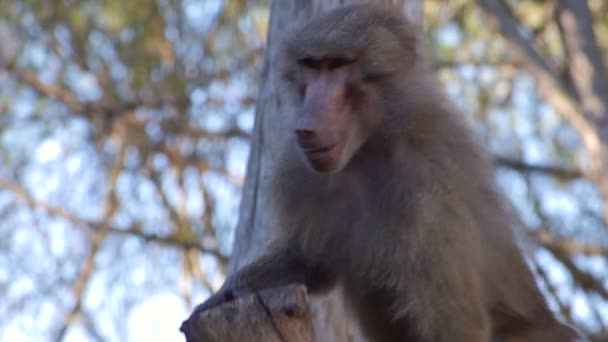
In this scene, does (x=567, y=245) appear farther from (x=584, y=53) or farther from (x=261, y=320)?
(x=261, y=320)

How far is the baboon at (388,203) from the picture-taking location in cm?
364

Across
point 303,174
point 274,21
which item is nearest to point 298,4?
point 274,21

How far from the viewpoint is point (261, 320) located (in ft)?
9.67

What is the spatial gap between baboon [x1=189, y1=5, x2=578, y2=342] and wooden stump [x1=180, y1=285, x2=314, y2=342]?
27.1 inches

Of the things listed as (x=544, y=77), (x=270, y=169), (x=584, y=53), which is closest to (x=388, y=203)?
(x=270, y=169)

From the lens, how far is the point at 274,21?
4.64 meters

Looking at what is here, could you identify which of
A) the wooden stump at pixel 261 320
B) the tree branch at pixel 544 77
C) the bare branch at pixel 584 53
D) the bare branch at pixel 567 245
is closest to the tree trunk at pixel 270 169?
the wooden stump at pixel 261 320

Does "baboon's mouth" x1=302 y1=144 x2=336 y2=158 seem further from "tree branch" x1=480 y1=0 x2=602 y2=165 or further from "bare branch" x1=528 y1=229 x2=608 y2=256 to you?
"bare branch" x1=528 y1=229 x2=608 y2=256

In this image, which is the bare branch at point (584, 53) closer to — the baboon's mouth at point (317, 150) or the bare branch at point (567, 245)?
the bare branch at point (567, 245)

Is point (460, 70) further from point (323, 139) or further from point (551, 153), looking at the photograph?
point (323, 139)

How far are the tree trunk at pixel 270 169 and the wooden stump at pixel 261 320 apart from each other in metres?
1.34

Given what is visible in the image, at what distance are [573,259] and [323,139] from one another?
4.92m

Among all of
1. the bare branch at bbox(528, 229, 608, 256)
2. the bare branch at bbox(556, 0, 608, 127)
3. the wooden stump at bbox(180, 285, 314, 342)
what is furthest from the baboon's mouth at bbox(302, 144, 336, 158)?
the bare branch at bbox(528, 229, 608, 256)

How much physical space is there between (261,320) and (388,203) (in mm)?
953
